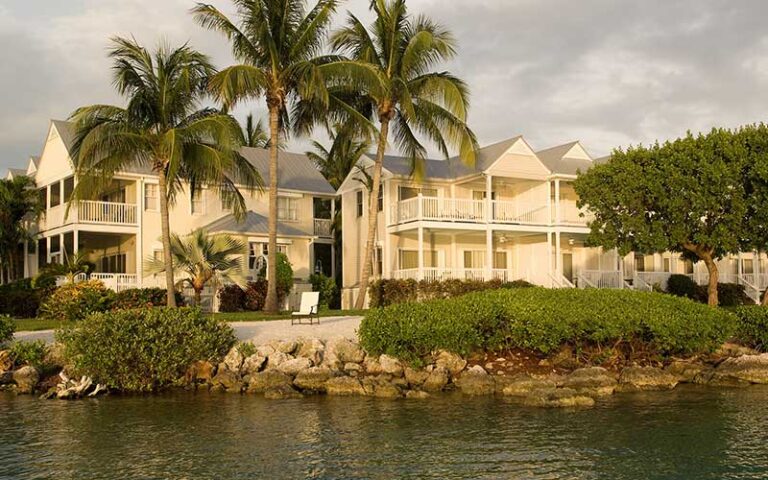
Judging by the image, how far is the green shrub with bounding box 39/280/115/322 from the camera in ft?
87.8

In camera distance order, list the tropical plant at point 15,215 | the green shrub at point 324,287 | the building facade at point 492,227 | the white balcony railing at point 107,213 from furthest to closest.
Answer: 1. the green shrub at point 324,287
2. the tropical plant at point 15,215
3. the building facade at point 492,227
4. the white balcony railing at point 107,213

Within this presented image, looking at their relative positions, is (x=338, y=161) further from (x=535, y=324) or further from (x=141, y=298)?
(x=535, y=324)

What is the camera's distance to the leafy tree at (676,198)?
27797mm

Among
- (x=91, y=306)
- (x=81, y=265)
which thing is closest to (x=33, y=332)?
(x=91, y=306)

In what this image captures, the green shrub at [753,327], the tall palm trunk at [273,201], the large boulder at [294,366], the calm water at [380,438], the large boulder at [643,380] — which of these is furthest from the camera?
the tall palm trunk at [273,201]

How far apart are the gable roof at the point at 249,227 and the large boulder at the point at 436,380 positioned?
55.3 feet

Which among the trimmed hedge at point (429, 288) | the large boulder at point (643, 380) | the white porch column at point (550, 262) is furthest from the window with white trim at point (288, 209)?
the large boulder at point (643, 380)

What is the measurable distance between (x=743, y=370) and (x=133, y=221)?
24023 mm

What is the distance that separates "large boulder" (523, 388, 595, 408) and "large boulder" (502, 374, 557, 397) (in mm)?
572

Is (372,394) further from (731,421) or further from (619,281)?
(619,281)

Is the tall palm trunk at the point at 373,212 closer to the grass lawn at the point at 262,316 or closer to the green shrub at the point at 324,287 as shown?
the grass lawn at the point at 262,316

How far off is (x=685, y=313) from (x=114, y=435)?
45.0 feet

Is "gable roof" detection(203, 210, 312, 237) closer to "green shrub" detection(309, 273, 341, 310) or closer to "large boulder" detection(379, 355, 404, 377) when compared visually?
"green shrub" detection(309, 273, 341, 310)

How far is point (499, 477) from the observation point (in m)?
11.3
